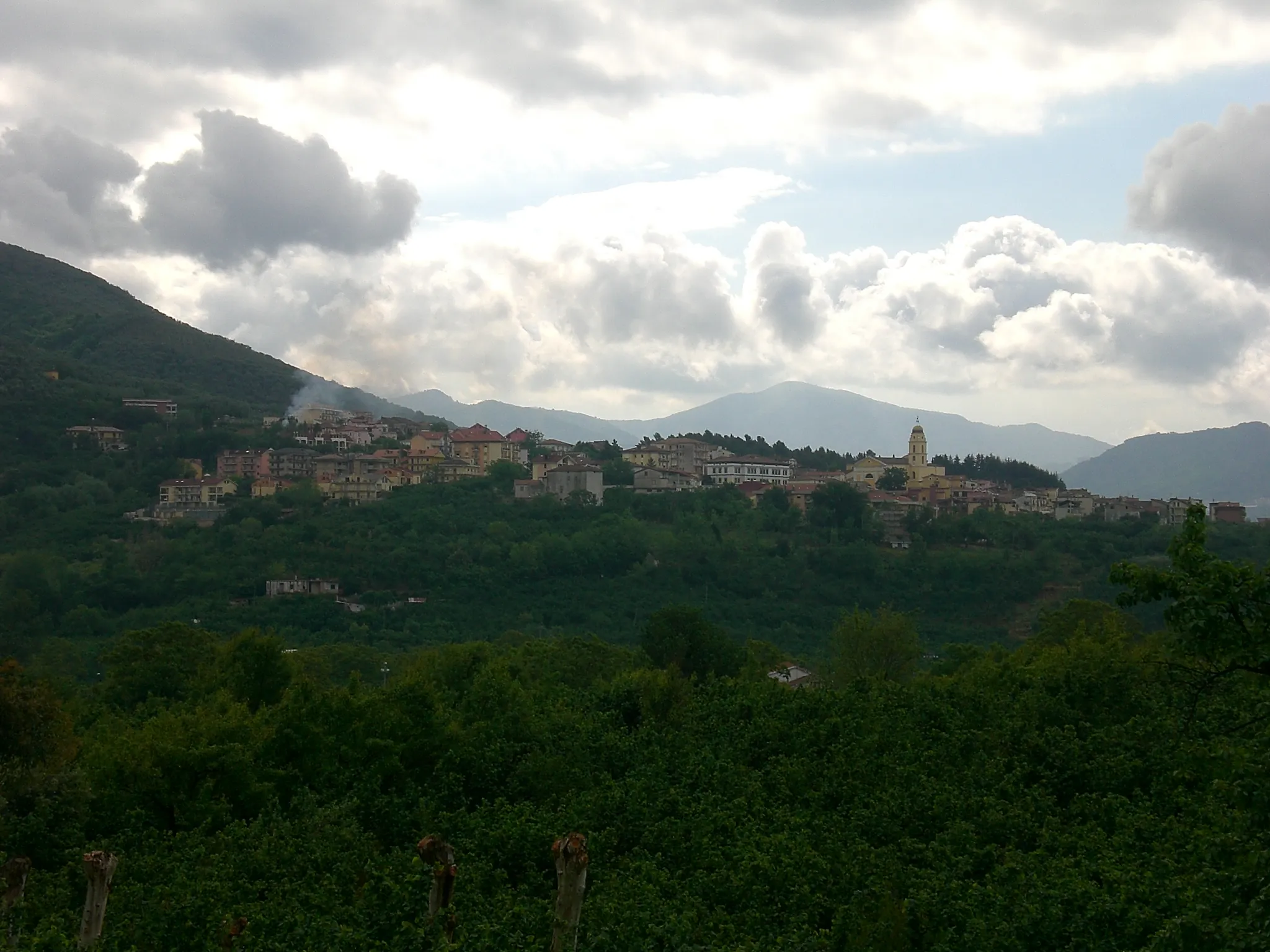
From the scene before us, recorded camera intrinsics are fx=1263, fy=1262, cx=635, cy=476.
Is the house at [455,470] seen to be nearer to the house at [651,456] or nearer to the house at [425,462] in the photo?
the house at [425,462]

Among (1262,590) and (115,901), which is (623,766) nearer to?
(115,901)

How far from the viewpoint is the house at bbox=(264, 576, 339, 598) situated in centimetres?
5659

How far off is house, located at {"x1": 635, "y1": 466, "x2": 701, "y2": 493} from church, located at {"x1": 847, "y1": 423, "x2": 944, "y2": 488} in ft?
41.7

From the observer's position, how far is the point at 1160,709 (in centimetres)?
1933

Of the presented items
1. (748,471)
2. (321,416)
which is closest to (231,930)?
(748,471)

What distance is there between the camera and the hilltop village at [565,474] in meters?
75.8

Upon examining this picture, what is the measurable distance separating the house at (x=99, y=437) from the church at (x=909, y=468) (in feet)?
162

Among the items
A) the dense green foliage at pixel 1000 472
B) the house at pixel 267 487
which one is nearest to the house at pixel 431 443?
the house at pixel 267 487

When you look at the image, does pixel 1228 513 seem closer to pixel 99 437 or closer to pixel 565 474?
pixel 565 474

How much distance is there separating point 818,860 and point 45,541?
59.8 meters

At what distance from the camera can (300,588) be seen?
57.4 metres

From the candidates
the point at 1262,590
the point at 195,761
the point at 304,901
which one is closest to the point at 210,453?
the point at 195,761

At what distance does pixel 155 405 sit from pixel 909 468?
56.2m

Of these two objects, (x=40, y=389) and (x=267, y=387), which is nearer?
(x=40, y=389)
